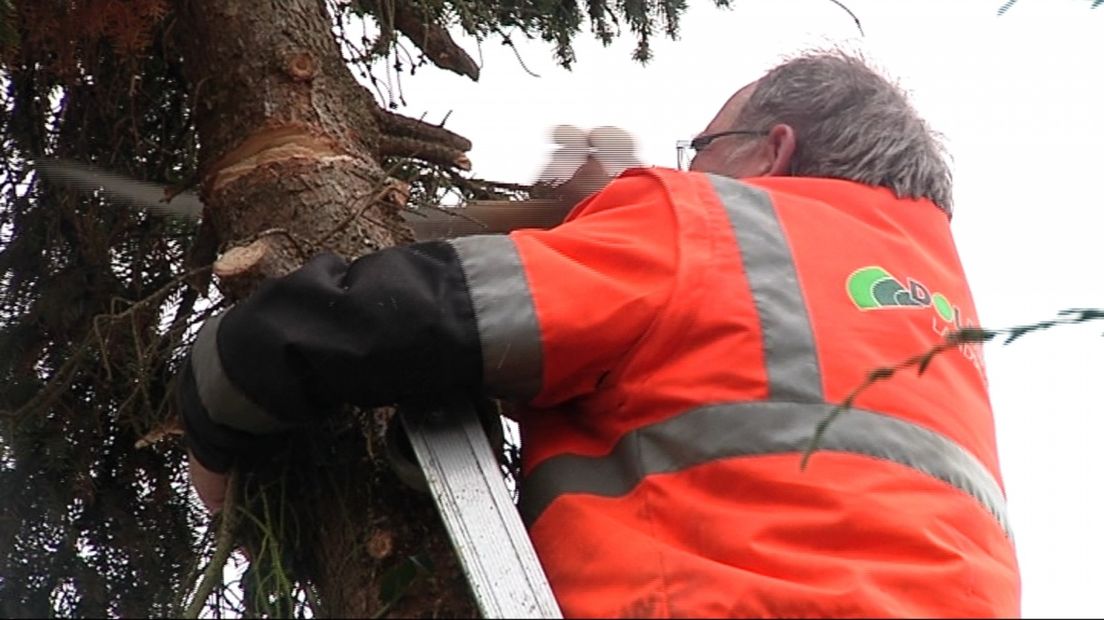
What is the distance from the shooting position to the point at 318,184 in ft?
8.11

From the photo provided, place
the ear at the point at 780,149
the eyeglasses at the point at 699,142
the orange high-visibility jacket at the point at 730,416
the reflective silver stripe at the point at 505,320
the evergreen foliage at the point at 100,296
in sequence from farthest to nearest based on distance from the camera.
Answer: the evergreen foliage at the point at 100,296, the eyeglasses at the point at 699,142, the ear at the point at 780,149, the reflective silver stripe at the point at 505,320, the orange high-visibility jacket at the point at 730,416

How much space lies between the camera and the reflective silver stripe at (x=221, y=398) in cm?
211

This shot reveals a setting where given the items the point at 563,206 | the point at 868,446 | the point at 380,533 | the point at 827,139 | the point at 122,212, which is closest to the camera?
the point at 868,446

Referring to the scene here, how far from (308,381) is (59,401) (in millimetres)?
1051

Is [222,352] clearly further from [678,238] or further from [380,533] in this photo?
[678,238]

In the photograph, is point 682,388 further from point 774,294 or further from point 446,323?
point 446,323

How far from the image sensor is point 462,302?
6.74ft

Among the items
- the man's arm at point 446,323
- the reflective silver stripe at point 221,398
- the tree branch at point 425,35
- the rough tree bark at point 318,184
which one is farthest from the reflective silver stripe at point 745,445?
the tree branch at point 425,35

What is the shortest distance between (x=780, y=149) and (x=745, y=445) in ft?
2.35

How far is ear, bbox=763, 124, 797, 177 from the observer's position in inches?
101

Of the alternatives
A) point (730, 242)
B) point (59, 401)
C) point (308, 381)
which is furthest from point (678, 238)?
point (59, 401)

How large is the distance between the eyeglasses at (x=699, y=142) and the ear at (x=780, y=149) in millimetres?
43

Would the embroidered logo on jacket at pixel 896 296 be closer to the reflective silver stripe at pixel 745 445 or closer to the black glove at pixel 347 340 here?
the reflective silver stripe at pixel 745 445

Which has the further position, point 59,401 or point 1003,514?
point 59,401
